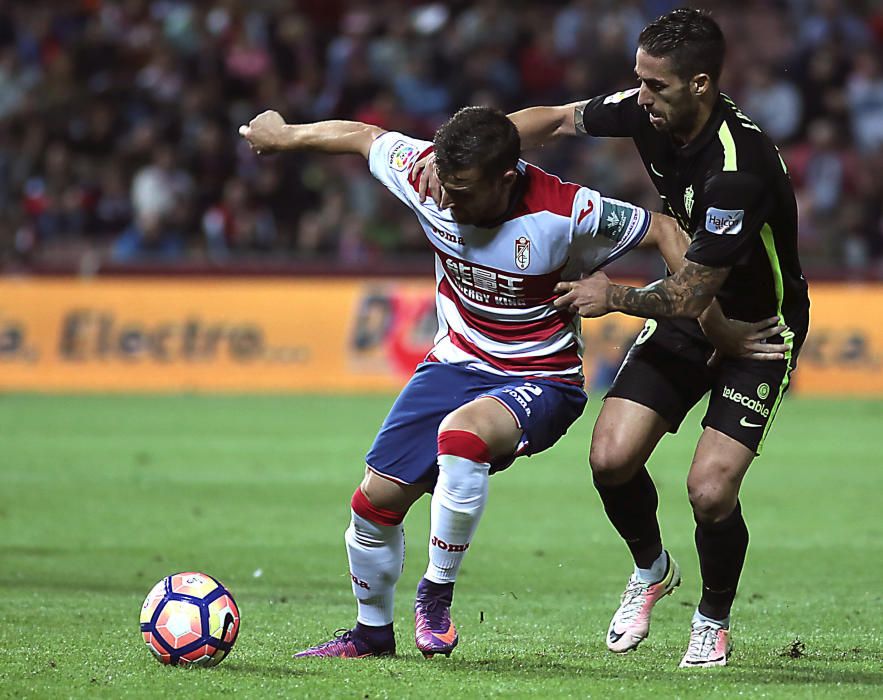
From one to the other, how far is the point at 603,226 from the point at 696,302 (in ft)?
1.53

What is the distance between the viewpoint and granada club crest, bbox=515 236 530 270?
545 cm

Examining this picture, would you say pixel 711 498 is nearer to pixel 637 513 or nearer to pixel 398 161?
pixel 637 513

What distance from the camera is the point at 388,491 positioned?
18.0 ft

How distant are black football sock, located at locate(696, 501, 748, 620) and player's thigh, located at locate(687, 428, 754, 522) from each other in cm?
7

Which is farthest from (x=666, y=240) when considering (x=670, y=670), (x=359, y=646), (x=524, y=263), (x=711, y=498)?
(x=359, y=646)

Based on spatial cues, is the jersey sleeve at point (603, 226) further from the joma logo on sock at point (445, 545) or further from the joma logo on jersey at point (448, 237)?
the joma logo on sock at point (445, 545)

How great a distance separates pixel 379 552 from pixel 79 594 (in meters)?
2.10

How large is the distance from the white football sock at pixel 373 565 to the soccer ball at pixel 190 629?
0.53 m

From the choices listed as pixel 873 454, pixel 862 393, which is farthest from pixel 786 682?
pixel 862 393

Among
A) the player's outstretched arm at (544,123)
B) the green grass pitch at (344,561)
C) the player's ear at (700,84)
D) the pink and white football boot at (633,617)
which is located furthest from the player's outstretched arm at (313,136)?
the pink and white football boot at (633,617)

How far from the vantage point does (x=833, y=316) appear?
16.4m

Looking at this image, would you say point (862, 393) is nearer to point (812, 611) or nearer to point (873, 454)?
point (873, 454)

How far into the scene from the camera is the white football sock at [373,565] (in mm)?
5551

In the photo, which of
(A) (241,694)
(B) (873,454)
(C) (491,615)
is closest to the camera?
(A) (241,694)
